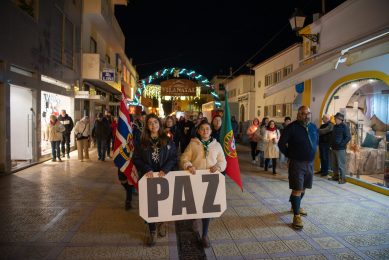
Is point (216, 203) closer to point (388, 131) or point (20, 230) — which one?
point (20, 230)

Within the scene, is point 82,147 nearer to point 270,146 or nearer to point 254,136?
point 254,136

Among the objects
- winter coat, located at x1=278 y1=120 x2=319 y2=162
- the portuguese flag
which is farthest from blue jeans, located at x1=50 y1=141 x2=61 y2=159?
winter coat, located at x1=278 y1=120 x2=319 y2=162

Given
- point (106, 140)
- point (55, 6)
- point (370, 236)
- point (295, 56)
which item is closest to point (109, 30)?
point (55, 6)

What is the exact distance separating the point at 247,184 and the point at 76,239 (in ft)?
16.4

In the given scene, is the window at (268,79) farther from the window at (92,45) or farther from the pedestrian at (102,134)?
the pedestrian at (102,134)

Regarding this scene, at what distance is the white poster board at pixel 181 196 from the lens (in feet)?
13.5

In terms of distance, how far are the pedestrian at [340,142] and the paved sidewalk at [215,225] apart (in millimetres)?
556

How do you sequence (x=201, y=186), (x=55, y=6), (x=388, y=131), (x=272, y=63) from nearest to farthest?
→ (x=201, y=186) < (x=388, y=131) < (x=55, y=6) < (x=272, y=63)

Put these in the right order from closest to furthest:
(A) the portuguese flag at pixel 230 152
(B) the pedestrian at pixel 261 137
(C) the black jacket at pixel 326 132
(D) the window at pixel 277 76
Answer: (A) the portuguese flag at pixel 230 152, (C) the black jacket at pixel 326 132, (B) the pedestrian at pixel 261 137, (D) the window at pixel 277 76

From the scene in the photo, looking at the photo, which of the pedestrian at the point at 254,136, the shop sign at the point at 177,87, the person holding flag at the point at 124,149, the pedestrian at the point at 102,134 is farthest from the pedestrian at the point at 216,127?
the shop sign at the point at 177,87

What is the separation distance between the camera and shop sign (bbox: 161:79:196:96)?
15086 mm

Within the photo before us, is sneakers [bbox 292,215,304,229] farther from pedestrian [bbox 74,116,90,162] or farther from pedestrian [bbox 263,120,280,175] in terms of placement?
pedestrian [bbox 74,116,90,162]

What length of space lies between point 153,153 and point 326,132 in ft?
21.9

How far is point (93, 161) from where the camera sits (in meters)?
11.8
